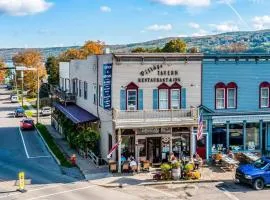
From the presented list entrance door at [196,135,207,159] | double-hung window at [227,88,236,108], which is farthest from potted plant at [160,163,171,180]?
double-hung window at [227,88,236,108]

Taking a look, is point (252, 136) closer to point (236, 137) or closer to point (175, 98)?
point (236, 137)

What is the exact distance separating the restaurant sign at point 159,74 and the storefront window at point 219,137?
16.4ft

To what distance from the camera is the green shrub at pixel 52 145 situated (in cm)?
3538

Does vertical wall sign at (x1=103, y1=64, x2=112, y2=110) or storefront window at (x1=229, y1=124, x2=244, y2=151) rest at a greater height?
vertical wall sign at (x1=103, y1=64, x2=112, y2=110)

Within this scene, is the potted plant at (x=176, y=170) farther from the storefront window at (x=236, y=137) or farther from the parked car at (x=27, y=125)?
the parked car at (x=27, y=125)

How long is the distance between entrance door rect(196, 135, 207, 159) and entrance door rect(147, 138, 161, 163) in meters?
3.26

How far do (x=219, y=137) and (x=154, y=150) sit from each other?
5.44 meters

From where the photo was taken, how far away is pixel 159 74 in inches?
1315

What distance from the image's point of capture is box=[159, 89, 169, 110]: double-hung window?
33.7 meters

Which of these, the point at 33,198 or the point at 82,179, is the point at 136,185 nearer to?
the point at 82,179

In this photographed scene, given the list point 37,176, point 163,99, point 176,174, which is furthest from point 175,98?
point 37,176

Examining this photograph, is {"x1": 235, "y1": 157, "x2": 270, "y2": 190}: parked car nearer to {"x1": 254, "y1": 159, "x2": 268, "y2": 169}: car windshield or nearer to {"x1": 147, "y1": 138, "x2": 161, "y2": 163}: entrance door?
{"x1": 254, "y1": 159, "x2": 268, "y2": 169}: car windshield

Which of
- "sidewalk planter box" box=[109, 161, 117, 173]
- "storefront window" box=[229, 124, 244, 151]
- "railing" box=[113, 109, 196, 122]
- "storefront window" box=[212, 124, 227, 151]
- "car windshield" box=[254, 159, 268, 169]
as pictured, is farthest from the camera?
"storefront window" box=[229, 124, 244, 151]

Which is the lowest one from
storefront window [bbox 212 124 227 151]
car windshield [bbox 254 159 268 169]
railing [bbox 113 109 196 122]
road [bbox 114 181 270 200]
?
road [bbox 114 181 270 200]
